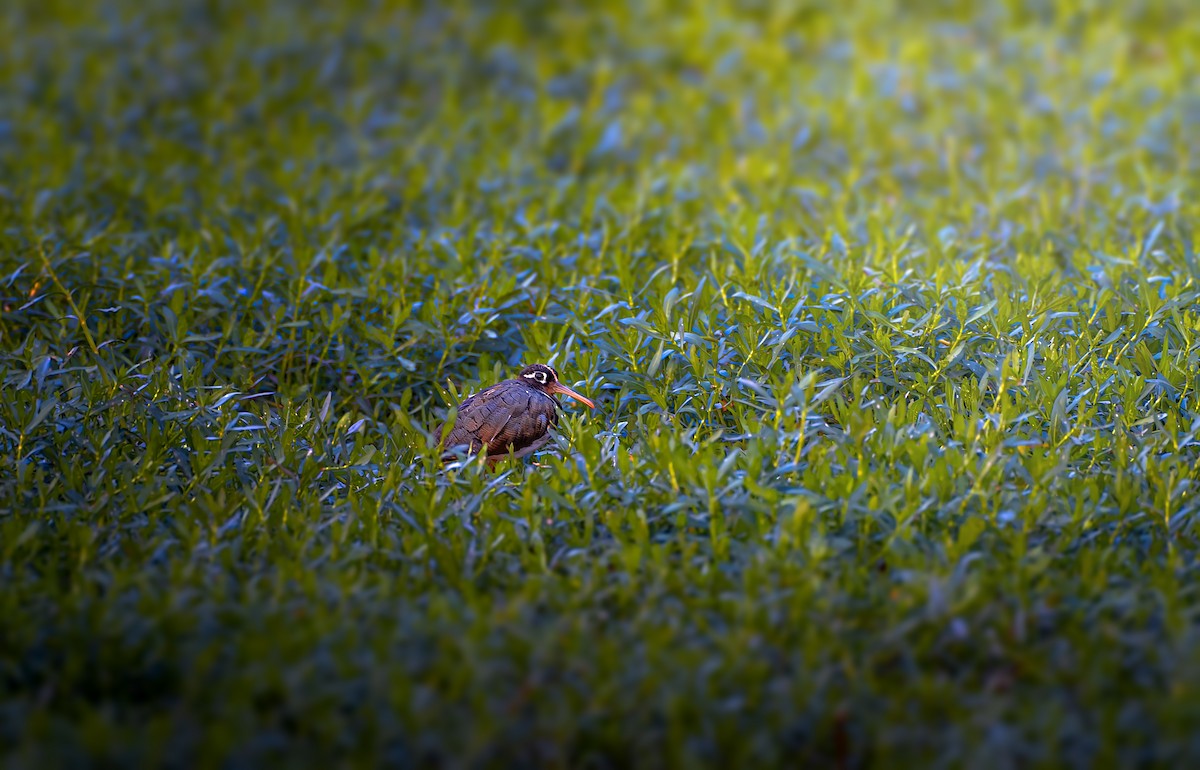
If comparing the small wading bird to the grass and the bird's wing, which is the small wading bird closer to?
the bird's wing

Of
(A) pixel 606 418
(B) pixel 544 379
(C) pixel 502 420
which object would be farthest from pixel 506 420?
(A) pixel 606 418

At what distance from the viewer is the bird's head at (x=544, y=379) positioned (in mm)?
5383

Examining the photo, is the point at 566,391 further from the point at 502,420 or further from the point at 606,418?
the point at 502,420

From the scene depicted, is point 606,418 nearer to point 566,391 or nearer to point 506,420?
point 566,391

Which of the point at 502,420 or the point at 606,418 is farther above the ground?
the point at 502,420

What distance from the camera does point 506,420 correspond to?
5.15m

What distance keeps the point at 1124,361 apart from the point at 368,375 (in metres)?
3.46

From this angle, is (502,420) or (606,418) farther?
(606,418)

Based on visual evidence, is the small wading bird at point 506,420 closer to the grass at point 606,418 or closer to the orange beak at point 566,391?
the orange beak at point 566,391

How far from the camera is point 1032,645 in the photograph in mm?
3896

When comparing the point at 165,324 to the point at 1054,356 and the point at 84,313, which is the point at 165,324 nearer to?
the point at 84,313

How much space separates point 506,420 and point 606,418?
525 millimetres

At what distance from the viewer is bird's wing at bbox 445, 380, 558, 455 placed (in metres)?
5.14

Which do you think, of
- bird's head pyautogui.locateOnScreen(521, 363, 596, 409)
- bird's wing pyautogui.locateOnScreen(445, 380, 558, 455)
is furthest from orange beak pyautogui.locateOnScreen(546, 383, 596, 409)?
bird's wing pyautogui.locateOnScreen(445, 380, 558, 455)
